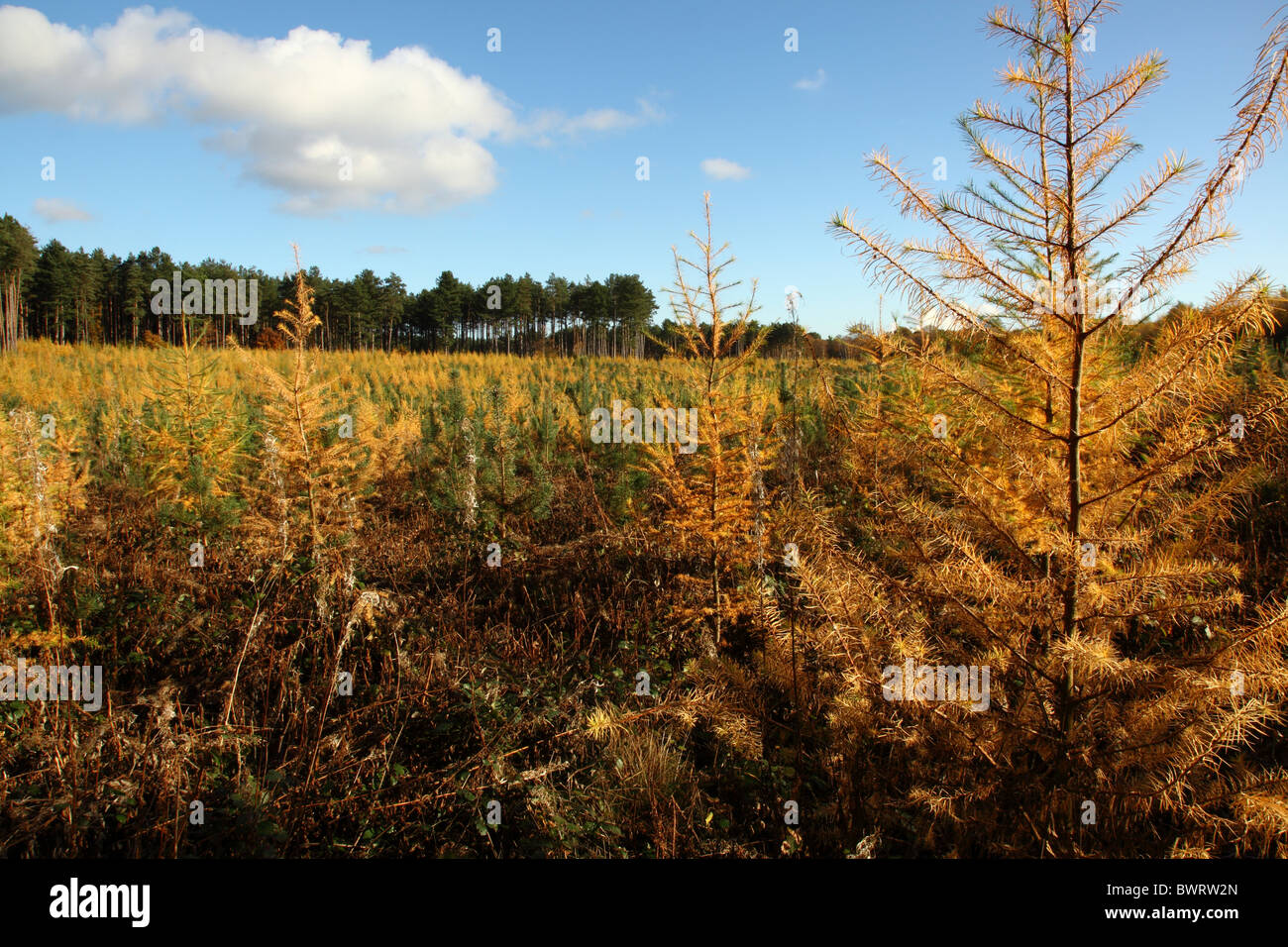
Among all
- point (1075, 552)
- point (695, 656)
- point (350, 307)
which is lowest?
point (695, 656)

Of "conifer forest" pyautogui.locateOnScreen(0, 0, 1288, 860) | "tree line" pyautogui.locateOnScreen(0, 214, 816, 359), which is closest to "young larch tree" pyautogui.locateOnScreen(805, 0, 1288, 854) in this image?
"conifer forest" pyautogui.locateOnScreen(0, 0, 1288, 860)

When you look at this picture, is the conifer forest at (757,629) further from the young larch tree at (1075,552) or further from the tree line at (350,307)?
the tree line at (350,307)

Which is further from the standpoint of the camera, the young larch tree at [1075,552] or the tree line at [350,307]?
the tree line at [350,307]

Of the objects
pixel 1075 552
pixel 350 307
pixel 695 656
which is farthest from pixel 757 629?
pixel 350 307

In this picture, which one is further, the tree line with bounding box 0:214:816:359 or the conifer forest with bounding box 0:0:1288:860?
the tree line with bounding box 0:214:816:359

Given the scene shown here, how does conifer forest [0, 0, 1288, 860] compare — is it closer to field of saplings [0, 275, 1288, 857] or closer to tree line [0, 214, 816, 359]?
field of saplings [0, 275, 1288, 857]

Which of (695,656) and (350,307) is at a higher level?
(350,307)

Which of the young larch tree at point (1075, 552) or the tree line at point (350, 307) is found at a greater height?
the tree line at point (350, 307)

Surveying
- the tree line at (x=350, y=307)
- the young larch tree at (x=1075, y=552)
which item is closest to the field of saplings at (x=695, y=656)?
the young larch tree at (x=1075, y=552)

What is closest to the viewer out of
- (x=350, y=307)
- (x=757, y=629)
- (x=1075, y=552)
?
(x=1075, y=552)

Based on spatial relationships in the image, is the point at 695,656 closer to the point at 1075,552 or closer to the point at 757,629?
the point at 757,629

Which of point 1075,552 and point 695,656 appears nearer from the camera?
point 1075,552
